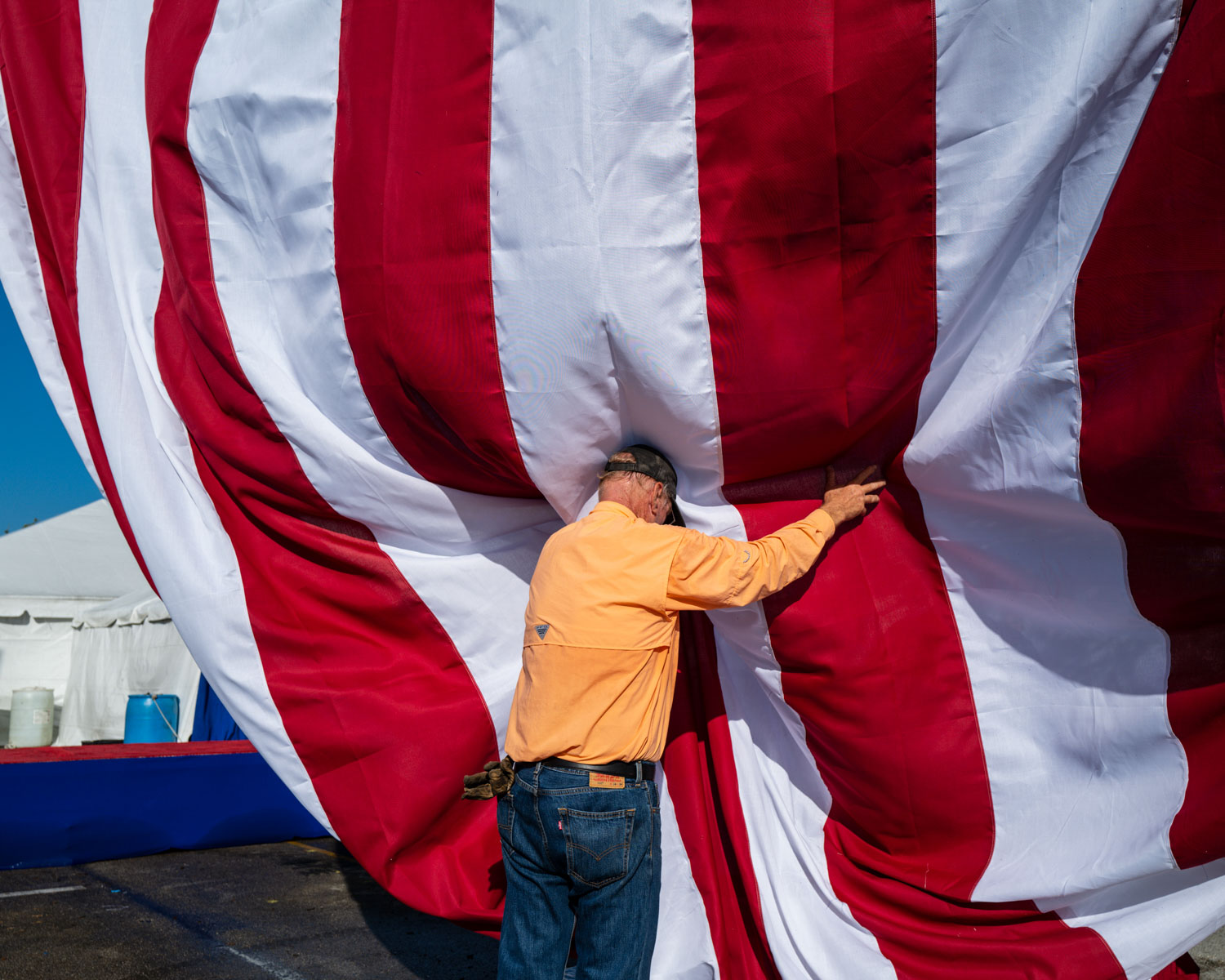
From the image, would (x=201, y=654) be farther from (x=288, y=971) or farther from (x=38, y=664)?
(x=38, y=664)

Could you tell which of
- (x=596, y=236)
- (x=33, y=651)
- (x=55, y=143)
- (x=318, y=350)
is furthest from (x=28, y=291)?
(x=33, y=651)

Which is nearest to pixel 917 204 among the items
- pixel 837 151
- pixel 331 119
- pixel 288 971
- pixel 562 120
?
pixel 837 151

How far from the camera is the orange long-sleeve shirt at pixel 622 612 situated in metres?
1.87

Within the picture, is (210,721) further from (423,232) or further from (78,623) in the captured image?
(423,232)

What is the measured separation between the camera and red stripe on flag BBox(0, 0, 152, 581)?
2.80m

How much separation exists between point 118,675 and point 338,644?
8.83 meters

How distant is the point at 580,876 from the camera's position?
184cm

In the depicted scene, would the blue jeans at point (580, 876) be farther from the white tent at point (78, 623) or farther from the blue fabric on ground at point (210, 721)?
the white tent at point (78, 623)

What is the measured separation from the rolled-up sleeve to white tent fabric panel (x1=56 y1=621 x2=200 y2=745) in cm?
773

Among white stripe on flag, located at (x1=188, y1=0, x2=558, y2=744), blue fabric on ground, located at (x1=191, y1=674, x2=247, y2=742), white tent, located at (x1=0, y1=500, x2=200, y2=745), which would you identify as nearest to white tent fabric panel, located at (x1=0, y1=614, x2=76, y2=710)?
white tent, located at (x1=0, y1=500, x2=200, y2=745)

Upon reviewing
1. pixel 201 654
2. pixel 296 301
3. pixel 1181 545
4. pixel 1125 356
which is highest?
pixel 296 301

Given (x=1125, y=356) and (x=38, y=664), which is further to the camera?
(x=38, y=664)

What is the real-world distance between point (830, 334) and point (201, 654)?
1.75 metres

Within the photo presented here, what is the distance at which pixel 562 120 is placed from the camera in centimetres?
198
